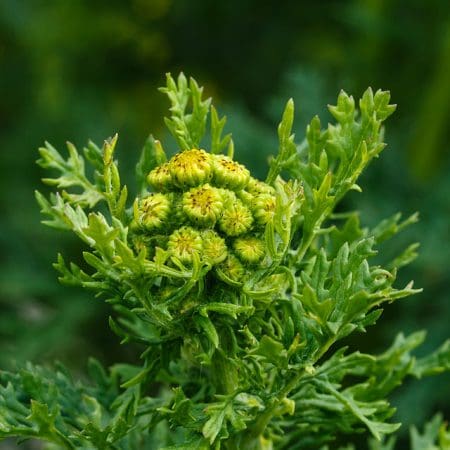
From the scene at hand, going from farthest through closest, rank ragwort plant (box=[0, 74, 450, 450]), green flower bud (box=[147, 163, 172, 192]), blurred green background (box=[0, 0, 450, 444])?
blurred green background (box=[0, 0, 450, 444]) → green flower bud (box=[147, 163, 172, 192]) → ragwort plant (box=[0, 74, 450, 450])

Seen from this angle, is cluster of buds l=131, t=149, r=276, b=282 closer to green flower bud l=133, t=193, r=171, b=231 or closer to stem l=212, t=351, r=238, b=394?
green flower bud l=133, t=193, r=171, b=231

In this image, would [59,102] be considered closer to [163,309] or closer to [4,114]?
[4,114]

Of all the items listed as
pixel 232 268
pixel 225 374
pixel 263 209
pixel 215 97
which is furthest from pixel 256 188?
pixel 215 97

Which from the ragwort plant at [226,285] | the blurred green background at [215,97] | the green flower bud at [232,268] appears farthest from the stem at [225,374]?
the blurred green background at [215,97]

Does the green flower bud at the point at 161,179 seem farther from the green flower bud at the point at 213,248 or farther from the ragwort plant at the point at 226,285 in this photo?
the green flower bud at the point at 213,248

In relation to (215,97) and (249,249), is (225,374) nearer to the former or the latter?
(249,249)

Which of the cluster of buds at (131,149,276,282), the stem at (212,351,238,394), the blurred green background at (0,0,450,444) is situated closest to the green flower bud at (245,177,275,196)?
the cluster of buds at (131,149,276,282)

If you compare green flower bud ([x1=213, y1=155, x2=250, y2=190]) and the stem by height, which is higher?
green flower bud ([x1=213, y1=155, x2=250, y2=190])
